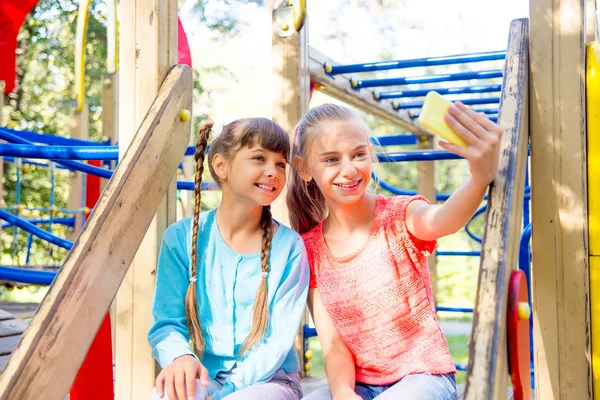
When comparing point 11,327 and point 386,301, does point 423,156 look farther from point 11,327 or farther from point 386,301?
point 11,327

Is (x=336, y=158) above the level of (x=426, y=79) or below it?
below

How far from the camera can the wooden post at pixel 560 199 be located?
5.57 feet

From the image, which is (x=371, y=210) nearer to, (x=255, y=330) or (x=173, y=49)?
(x=255, y=330)

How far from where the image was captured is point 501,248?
4.12 ft

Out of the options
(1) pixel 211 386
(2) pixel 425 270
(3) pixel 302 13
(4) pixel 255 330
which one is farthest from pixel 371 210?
(3) pixel 302 13

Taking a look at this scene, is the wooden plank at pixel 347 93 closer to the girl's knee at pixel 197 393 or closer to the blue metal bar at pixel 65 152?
the blue metal bar at pixel 65 152

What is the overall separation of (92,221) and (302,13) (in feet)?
4.46

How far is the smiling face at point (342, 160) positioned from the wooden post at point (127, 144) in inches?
17.0

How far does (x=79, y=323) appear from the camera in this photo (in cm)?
147

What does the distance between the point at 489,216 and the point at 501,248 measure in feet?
0.29

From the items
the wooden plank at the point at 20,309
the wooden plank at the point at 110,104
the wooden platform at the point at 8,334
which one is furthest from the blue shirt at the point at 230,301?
the wooden plank at the point at 110,104

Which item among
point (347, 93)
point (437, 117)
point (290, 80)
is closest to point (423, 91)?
point (347, 93)

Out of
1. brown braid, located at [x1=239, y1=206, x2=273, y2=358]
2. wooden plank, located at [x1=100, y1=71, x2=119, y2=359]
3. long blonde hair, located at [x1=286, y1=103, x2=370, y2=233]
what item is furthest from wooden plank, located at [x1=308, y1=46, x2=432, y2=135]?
wooden plank, located at [x1=100, y1=71, x2=119, y2=359]

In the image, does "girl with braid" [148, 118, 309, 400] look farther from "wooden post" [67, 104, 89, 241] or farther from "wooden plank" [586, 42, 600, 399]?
"wooden post" [67, 104, 89, 241]
